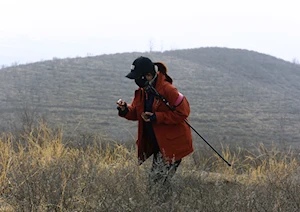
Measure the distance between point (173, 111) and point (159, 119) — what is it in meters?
0.16

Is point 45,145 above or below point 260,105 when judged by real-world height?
above

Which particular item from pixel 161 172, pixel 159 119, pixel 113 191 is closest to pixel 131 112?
pixel 159 119

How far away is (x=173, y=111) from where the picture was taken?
383 centimetres

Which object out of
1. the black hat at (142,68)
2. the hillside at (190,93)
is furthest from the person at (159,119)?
the hillside at (190,93)

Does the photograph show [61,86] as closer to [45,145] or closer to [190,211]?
[45,145]

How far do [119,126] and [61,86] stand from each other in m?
8.42

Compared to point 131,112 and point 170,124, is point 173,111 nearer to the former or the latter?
point 170,124

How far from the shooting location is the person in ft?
12.5

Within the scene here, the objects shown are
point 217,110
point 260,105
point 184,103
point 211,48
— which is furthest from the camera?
point 211,48

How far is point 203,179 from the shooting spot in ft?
14.6

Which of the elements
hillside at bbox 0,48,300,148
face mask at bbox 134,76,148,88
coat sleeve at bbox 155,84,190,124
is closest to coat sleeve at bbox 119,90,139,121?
face mask at bbox 134,76,148,88

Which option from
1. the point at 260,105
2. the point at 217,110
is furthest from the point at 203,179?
the point at 260,105

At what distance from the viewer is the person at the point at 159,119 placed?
3.82m

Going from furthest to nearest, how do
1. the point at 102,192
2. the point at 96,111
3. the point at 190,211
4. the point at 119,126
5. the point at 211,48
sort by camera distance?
1. the point at 211,48
2. the point at 96,111
3. the point at 119,126
4. the point at 102,192
5. the point at 190,211
